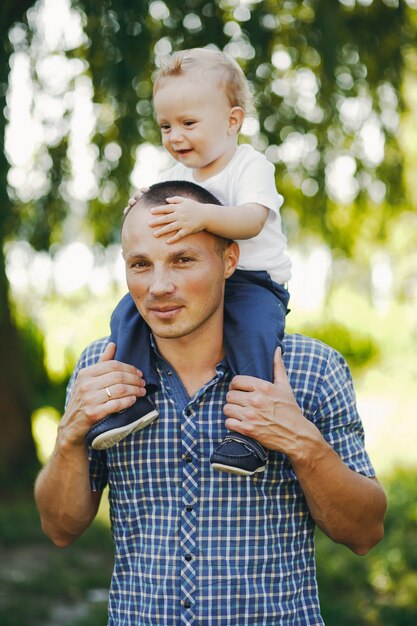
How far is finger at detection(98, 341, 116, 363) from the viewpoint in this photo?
2.36 m

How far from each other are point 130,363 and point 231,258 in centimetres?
39

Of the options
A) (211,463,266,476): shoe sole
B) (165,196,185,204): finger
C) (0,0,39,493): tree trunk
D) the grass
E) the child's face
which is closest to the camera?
(211,463,266,476): shoe sole

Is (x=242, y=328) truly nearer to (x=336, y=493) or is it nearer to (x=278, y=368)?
(x=278, y=368)

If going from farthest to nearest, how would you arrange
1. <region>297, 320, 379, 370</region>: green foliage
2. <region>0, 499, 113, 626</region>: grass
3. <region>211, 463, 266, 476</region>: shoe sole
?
1. <region>297, 320, 379, 370</region>: green foliage
2. <region>0, 499, 113, 626</region>: grass
3. <region>211, 463, 266, 476</region>: shoe sole

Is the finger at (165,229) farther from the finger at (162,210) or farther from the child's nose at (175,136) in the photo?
the child's nose at (175,136)

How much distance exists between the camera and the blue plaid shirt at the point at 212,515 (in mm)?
2164

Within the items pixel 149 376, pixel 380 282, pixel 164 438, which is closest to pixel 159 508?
pixel 164 438

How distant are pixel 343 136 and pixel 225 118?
10.4ft

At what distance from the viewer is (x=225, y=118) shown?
99.0 inches

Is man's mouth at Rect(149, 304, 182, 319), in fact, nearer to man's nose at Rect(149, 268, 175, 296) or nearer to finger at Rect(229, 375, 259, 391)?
man's nose at Rect(149, 268, 175, 296)

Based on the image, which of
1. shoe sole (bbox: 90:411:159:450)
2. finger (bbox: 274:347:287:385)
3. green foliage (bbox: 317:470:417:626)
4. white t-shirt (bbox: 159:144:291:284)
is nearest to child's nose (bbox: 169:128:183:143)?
white t-shirt (bbox: 159:144:291:284)

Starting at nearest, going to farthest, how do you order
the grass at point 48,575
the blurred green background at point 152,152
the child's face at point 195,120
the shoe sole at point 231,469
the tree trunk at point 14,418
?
the shoe sole at point 231,469 → the child's face at point 195,120 → the blurred green background at point 152,152 → the grass at point 48,575 → the tree trunk at point 14,418

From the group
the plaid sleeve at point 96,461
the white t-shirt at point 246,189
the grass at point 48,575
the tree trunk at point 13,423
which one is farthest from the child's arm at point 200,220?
the tree trunk at point 13,423

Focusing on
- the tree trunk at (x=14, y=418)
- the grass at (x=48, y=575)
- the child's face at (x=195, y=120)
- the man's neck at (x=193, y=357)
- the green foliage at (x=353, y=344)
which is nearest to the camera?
the man's neck at (x=193, y=357)
